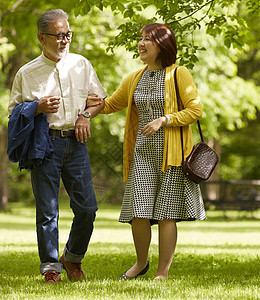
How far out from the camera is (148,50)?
5.37 meters

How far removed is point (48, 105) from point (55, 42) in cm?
53

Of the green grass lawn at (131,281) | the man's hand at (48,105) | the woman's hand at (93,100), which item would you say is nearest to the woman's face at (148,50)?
the woman's hand at (93,100)

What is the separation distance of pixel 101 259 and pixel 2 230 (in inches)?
264

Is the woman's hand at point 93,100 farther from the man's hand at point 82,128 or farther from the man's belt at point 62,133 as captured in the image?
the man's belt at point 62,133

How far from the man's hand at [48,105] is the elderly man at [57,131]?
0.08 feet

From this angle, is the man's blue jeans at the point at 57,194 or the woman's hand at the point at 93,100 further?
the woman's hand at the point at 93,100

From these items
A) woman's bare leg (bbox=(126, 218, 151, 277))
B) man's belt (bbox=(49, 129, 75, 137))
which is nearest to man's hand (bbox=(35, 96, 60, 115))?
man's belt (bbox=(49, 129, 75, 137))

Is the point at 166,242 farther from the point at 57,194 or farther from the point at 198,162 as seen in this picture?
the point at 57,194

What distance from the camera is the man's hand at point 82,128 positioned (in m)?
5.21

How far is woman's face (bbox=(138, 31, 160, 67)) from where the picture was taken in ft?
17.6

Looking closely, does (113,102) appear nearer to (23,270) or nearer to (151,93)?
(151,93)

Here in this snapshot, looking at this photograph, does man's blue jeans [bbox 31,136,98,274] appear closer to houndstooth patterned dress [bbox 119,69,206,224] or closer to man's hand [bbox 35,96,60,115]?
man's hand [bbox 35,96,60,115]

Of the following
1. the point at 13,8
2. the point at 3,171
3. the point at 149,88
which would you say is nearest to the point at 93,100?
the point at 149,88

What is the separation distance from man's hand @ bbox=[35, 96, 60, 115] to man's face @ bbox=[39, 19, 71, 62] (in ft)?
1.26
